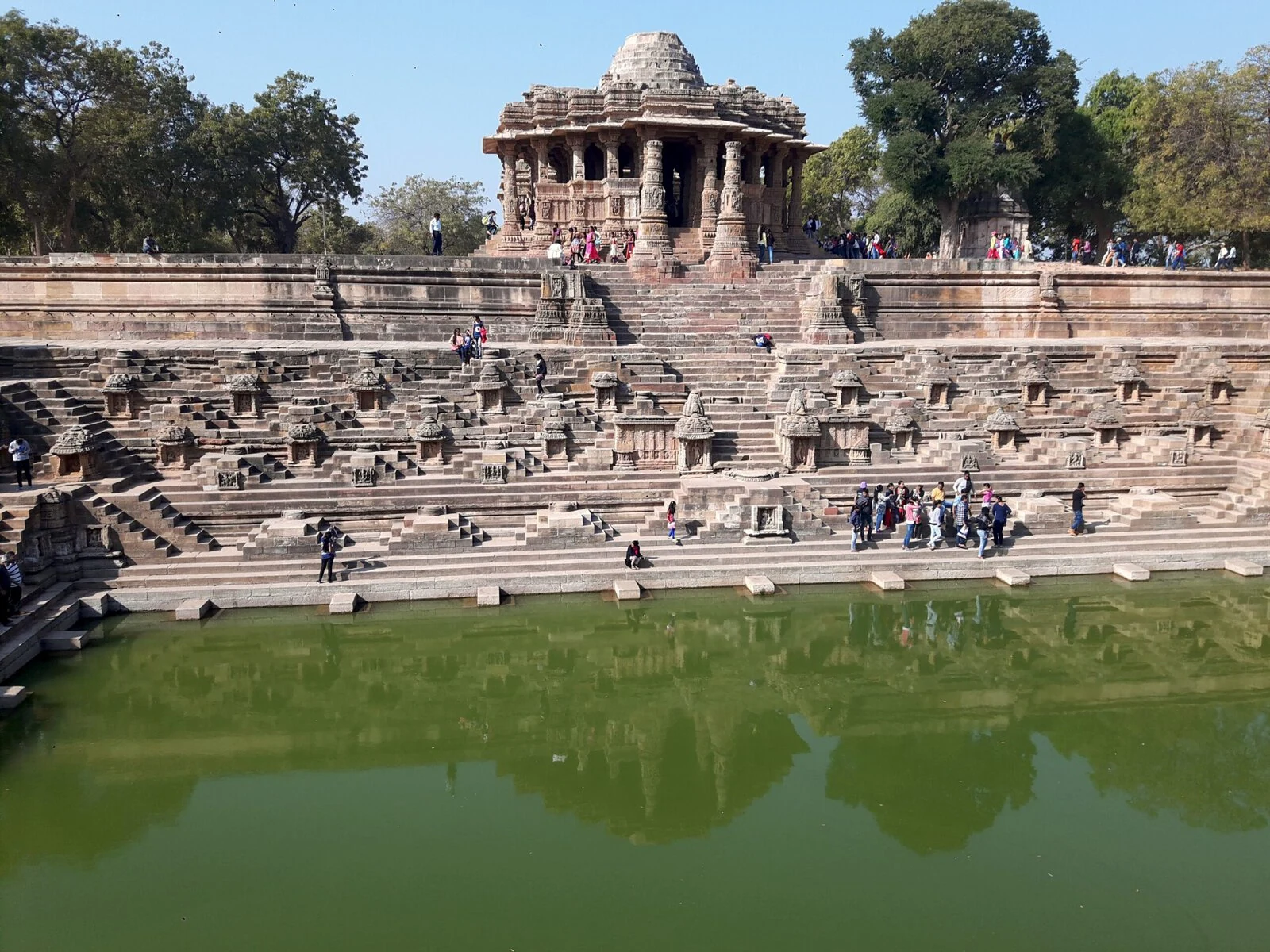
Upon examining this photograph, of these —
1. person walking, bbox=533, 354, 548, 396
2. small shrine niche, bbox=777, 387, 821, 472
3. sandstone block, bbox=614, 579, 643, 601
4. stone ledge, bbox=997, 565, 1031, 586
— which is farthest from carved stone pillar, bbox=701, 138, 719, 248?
sandstone block, bbox=614, 579, 643, 601

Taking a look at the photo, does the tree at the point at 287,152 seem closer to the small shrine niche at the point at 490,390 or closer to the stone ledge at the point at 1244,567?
the small shrine niche at the point at 490,390

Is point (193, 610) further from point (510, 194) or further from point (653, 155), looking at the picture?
point (510, 194)

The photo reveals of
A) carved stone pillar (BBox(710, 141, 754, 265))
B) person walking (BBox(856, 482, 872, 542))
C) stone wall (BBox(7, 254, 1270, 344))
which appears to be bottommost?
person walking (BBox(856, 482, 872, 542))

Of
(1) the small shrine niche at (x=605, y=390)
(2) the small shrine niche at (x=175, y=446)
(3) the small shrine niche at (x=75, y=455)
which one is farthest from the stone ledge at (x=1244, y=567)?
(3) the small shrine niche at (x=75, y=455)

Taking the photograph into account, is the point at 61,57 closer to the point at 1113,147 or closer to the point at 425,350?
the point at 425,350

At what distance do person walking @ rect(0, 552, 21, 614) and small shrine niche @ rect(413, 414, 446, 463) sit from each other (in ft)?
17.8

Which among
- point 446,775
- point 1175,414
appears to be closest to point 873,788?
point 446,775

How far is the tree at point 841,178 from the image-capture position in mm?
39469

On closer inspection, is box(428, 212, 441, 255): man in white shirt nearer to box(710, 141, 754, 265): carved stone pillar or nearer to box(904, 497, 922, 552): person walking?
box(710, 141, 754, 265): carved stone pillar

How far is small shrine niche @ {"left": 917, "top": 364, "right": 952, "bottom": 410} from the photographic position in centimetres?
1577

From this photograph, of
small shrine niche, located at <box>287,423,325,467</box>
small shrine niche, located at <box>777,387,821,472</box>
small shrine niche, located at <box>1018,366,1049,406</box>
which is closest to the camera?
small shrine niche, located at <box>287,423,325,467</box>

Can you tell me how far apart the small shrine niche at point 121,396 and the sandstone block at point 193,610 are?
5.07 metres

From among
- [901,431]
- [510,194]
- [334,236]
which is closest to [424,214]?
[334,236]

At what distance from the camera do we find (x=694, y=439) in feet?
43.4
